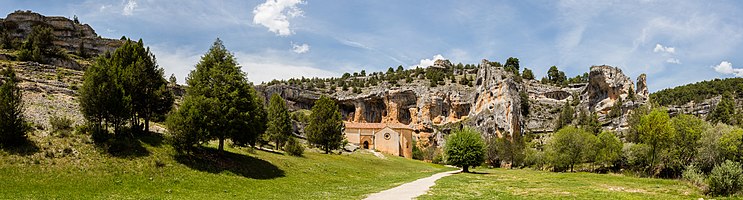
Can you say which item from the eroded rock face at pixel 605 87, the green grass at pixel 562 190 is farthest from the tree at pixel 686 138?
the eroded rock face at pixel 605 87

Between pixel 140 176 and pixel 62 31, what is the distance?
7638 cm

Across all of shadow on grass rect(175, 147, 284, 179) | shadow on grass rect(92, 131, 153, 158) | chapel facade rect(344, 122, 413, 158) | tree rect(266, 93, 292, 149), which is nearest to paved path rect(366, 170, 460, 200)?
shadow on grass rect(175, 147, 284, 179)

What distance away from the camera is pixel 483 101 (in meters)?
124

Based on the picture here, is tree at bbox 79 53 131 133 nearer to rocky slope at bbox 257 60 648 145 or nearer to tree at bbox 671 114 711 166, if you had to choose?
tree at bbox 671 114 711 166

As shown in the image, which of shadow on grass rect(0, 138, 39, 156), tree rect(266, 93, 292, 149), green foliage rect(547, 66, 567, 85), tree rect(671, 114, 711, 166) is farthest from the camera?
green foliage rect(547, 66, 567, 85)

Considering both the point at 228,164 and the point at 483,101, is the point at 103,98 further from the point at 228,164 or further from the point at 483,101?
the point at 483,101

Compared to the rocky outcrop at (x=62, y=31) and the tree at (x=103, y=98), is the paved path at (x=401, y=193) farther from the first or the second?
the rocky outcrop at (x=62, y=31)

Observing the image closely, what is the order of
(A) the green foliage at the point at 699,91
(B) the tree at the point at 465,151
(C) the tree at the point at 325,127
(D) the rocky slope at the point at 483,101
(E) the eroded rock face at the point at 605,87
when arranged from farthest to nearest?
(A) the green foliage at the point at 699,91 < (E) the eroded rock face at the point at 605,87 < (D) the rocky slope at the point at 483,101 < (C) the tree at the point at 325,127 < (B) the tree at the point at 465,151

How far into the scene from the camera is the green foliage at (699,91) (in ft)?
483

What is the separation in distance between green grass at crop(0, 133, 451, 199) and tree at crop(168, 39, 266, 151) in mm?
2213

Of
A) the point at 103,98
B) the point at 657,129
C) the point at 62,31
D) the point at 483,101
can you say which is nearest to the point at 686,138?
the point at 657,129

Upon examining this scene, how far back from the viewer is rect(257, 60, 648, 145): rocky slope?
116500 mm

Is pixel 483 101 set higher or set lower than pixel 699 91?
lower

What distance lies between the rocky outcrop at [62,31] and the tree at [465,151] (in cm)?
6593
